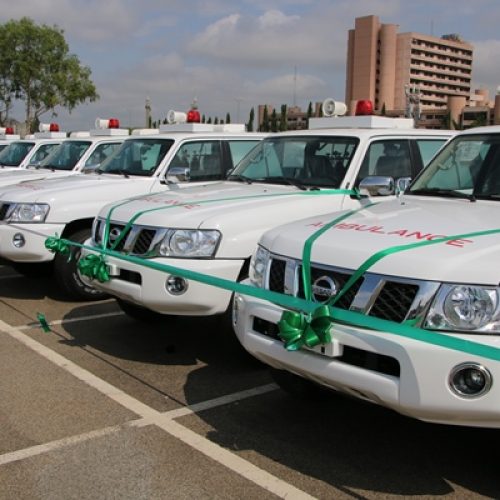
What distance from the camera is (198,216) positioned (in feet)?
16.2

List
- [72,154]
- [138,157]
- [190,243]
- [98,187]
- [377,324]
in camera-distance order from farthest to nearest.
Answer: [72,154] → [138,157] → [98,187] → [190,243] → [377,324]

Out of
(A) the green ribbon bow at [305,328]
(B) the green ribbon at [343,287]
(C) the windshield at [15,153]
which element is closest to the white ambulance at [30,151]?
(C) the windshield at [15,153]

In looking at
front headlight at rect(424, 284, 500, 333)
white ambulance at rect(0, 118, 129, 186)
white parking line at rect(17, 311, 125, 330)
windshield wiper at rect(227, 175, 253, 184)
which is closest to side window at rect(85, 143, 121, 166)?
white ambulance at rect(0, 118, 129, 186)

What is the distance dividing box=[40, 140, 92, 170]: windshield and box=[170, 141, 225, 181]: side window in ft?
12.3

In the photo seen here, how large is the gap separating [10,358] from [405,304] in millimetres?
3523

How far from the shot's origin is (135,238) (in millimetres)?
5184

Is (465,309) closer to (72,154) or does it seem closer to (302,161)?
(302,161)

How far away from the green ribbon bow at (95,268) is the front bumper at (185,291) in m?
0.25

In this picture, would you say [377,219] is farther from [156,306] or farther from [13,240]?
[13,240]

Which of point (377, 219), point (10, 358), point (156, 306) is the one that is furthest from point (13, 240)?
point (377, 219)

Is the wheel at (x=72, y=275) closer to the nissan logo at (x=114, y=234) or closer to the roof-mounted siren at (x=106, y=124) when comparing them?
the nissan logo at (x=114, y=234)

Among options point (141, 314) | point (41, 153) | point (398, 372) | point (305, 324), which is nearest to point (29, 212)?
point (141, 314)

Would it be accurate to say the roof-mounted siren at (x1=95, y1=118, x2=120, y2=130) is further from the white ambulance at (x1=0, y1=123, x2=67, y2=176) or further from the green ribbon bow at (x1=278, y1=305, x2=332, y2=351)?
the green ribbon bow at (x1=278, y1=305, x2=332, y2=351)

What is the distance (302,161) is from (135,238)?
1.79 m
